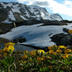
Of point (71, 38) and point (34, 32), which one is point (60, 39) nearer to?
point (71, 38)

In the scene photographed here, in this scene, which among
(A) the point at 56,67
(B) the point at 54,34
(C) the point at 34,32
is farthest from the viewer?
(C) the point at 34,32

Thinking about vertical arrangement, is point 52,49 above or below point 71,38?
above

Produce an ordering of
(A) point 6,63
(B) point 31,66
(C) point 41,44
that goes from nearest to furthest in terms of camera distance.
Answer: (A) point 6,63 → (B) point 31,66 → (C) point 41,44

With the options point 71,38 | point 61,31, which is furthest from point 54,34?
point 71,38

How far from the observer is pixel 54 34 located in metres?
12.9

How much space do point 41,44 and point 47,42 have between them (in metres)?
0.59

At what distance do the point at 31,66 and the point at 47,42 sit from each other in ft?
21.9

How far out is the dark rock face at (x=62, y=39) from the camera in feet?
37.5

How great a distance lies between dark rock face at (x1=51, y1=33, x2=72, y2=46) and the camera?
11.4 m

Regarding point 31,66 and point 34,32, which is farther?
point 34,32

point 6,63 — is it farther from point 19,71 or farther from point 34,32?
point 34,32

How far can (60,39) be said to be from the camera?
11984 millimetres

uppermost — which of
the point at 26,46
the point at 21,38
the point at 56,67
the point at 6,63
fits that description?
the point at 6,63

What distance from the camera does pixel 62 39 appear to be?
11.8m
